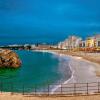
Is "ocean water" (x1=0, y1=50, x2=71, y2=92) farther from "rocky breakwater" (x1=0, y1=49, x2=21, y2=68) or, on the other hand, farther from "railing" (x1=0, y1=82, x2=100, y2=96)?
"rocky breakwater" (x1=0, y1=49, x2=21, y2=68)

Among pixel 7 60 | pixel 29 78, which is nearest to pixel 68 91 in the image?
pixel 29 78

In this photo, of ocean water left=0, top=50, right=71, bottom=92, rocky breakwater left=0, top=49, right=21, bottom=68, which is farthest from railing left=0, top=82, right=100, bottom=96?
rocky breakwater left=0, top=49, right=21, bottom=68

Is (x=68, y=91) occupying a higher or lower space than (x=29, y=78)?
higher

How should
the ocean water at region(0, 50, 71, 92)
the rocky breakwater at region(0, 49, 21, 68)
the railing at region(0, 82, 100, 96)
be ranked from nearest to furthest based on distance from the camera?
the railing at region(0, 82, 100, 96) → the ocean water at region(0, 50, 71, 92) → the rocky breakwater at region(0, 49, 21, 68)

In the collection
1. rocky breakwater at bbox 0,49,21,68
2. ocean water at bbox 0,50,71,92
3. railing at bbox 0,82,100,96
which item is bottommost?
ocean water at bbox 0,50,71,92

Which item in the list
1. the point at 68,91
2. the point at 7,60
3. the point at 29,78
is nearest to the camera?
the point at 68,91

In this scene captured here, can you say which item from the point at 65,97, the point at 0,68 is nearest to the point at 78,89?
the point at 65,97

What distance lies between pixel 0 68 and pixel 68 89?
145 ft

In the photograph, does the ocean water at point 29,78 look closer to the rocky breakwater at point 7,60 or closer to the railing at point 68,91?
the railing at point 68,91

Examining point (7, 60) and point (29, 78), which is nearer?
point (29, 78)

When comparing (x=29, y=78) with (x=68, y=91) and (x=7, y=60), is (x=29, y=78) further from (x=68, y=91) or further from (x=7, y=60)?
(x=7, y=60)

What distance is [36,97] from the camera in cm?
3058

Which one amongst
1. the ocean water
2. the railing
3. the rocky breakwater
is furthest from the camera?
the rocky breakwater

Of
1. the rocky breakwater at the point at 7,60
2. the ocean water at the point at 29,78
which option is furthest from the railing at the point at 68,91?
the rocky breakwater at the point at 7,60
